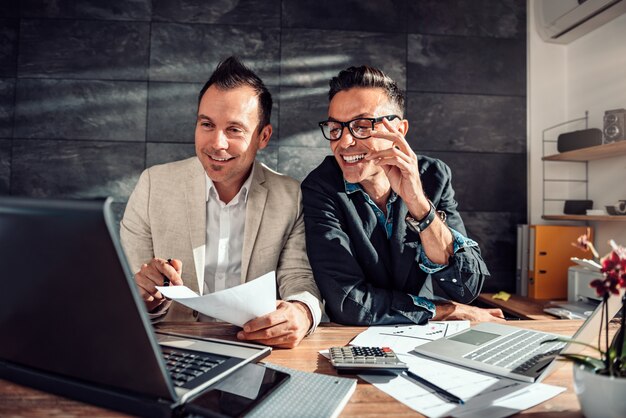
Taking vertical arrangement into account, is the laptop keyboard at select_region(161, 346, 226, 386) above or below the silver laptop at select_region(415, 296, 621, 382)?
above

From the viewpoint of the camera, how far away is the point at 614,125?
8.35ft

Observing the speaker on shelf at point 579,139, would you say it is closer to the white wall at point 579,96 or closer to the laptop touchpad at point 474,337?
the white wall at point 579,96

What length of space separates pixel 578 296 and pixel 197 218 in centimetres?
219

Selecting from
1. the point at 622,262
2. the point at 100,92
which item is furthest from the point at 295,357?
the point at 100,92

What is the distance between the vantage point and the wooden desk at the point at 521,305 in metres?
2.49

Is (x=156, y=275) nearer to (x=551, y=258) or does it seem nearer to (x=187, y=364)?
(x=187, y=364)

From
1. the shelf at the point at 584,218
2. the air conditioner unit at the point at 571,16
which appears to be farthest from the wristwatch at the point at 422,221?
the air conditioner unit at the point at 571,16

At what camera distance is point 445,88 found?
123 inches

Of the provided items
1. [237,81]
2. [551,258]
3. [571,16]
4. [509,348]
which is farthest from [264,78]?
[509,348]

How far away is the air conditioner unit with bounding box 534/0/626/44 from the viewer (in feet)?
8.55

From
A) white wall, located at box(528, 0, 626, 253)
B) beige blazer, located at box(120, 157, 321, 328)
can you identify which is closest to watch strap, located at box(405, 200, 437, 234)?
beige blazer, located at box(120, 157, 321, 328)

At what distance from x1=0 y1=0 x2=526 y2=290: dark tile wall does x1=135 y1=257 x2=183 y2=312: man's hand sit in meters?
1.89

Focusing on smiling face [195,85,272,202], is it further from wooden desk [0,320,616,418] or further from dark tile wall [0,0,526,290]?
dark tile wall [0,0,526,290]

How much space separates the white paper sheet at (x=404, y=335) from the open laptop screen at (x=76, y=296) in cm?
58
